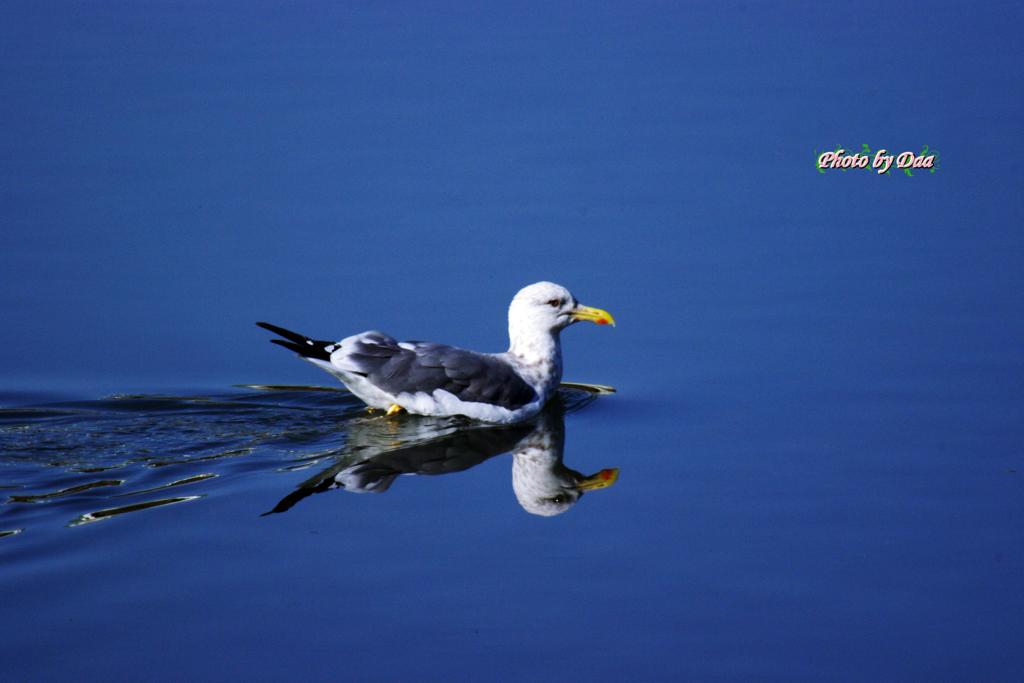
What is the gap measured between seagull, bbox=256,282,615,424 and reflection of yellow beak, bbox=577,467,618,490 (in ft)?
4.77

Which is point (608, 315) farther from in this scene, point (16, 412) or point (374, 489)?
point (16, 412)

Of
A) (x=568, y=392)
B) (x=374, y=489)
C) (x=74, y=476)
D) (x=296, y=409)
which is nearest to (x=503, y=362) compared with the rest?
(x=568, y=392)

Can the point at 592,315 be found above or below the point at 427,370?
above

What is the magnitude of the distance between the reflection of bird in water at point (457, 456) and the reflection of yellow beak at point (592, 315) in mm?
717

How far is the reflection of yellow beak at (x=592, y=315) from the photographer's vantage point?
11.3 meters

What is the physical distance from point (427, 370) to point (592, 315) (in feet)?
4.92

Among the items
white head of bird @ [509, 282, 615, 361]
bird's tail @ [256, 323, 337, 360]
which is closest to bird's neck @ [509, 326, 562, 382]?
white head of bird @ [509, 282, 615, 361]

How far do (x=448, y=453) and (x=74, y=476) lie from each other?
2.59 metres

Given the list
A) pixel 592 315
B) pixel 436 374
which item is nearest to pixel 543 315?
pixel 592 315

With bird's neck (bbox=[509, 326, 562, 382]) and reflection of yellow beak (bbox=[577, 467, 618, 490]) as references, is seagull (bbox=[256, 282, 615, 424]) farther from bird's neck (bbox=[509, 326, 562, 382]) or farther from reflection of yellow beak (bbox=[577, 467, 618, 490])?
reflection of yellow beak (bbox=[577, 467, 618, 490])

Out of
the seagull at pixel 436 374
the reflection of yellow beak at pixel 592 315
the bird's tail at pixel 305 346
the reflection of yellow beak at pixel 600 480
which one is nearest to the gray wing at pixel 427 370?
the seagull at pixel 436 374

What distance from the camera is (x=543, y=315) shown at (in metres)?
11.4

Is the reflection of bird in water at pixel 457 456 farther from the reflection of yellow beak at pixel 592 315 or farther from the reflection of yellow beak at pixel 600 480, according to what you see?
the reflection of yellow beak at pixel 592 315

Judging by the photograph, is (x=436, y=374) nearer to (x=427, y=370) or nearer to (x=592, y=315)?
(x=427, y=370)
